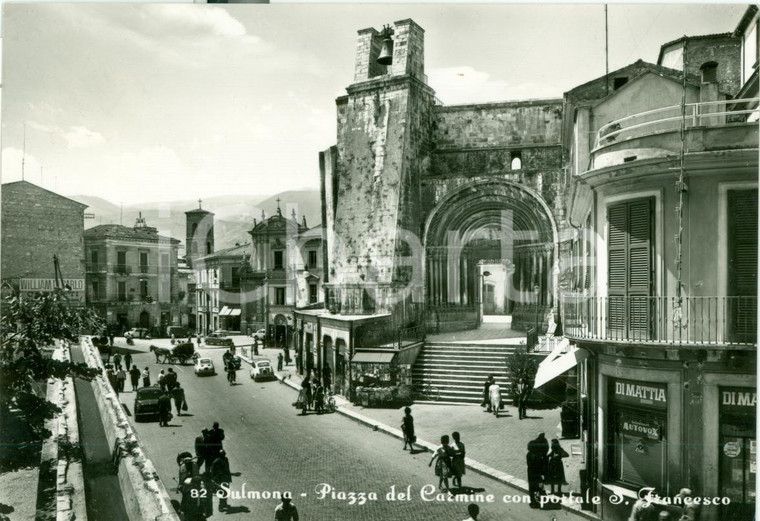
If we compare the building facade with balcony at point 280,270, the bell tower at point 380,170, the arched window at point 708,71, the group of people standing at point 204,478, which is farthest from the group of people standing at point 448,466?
the building facade with balcony at point 280,270

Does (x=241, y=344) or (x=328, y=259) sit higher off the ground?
(x=328, y=259)

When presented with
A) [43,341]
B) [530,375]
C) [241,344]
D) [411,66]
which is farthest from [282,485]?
[241,344]

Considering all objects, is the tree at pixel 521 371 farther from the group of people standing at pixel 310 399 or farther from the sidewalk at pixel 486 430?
the group of people standing at pixel 310 399

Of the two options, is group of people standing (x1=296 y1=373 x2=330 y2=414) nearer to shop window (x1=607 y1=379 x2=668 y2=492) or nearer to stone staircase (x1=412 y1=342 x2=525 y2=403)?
stone staircase (x1=412 y1=342 x2=525 y2=403)

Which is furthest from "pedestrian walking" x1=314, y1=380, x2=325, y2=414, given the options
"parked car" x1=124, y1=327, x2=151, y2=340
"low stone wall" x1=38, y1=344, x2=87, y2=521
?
"parked car" x1=124, y1=327, x2=151, y2=340

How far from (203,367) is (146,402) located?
25.5 ft

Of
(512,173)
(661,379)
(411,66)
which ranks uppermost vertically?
(411,66)

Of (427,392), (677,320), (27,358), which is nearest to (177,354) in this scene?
(427,392)

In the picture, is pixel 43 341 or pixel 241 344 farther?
pixel 241 344

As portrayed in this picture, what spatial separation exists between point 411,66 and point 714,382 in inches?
613

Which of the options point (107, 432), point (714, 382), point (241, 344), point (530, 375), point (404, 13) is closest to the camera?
point (714, 382)

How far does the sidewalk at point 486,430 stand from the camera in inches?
421

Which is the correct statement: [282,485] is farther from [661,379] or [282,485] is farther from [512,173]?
[512,173]

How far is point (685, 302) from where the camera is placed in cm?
766
